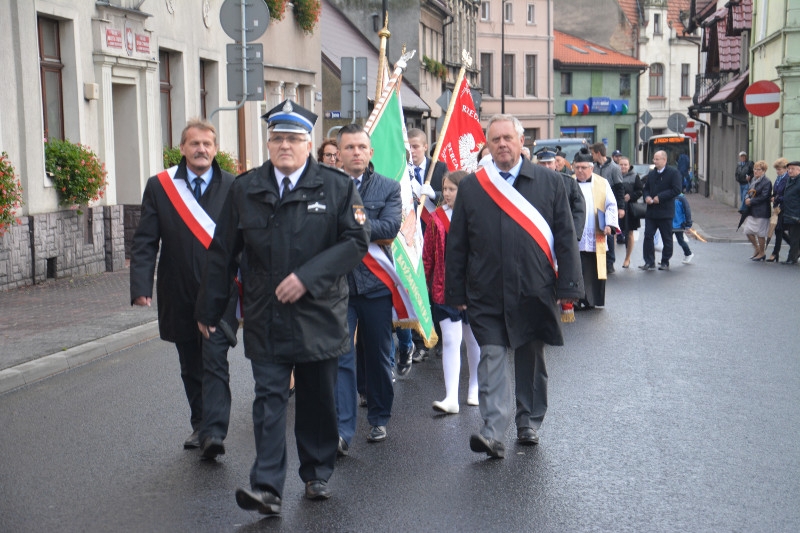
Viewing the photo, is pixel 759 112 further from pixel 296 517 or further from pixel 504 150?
pixel 296 517

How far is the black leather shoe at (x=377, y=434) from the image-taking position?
23.3ft

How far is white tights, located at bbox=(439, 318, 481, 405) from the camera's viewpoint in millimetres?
7984

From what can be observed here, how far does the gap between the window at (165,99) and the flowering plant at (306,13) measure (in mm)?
6924

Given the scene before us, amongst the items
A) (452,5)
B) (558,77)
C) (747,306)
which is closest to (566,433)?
(747,306)

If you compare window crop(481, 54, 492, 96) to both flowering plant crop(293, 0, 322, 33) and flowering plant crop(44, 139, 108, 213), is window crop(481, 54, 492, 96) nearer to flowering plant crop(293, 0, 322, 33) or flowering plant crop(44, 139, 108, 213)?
flowering plant crop(293, 0, 322, 33)

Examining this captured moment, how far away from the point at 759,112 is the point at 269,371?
19860 millimetres

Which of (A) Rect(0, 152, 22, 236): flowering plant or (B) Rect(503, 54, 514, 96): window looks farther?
(B) Rect(503, 54, 514, 96): window

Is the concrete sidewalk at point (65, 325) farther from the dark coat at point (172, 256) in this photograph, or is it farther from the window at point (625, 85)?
the window at point (625, 85)

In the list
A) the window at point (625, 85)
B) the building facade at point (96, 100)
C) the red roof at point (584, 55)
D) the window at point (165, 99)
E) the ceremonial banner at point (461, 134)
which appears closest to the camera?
the ceremonial banner at point (461, 134)

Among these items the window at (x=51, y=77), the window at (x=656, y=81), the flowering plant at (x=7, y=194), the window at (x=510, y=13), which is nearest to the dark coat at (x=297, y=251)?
the flowering plant at (x=7, y=194)

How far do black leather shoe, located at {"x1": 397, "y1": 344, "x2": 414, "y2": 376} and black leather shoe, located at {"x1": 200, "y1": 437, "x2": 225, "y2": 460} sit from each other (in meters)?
2.94

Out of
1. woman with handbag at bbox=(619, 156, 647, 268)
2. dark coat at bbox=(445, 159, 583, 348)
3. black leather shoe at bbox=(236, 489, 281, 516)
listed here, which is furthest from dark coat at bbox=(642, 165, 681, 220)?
black leather shoe at bbox=(236, 489, 281, 516)

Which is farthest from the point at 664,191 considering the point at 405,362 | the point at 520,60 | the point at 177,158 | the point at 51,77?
the point at 520,60

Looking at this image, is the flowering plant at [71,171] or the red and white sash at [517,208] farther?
the flowering plant at [71,171]
